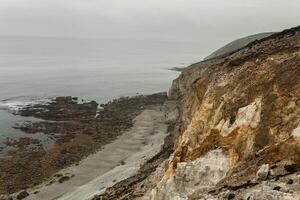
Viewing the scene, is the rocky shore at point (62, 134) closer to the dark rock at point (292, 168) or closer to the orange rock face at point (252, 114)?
the orange rock face at point (252, 114)

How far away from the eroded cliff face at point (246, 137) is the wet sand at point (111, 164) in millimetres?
21378

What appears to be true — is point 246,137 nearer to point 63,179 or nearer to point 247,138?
point 247,138

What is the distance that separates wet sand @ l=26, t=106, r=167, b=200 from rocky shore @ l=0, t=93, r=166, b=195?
199 centimetres

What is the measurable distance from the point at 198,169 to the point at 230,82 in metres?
8.00

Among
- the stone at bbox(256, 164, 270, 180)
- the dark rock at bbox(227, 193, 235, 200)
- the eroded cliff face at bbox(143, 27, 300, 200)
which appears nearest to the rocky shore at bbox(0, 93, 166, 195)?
the eroded cliff face at bbox(143, 27, 300, 200)

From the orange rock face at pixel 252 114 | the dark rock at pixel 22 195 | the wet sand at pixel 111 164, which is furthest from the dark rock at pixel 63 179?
the orange rock face at pixel 252 114

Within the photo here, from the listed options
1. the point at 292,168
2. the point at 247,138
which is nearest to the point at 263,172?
the point at 292,168

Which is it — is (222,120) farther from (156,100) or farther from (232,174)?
(156,100)

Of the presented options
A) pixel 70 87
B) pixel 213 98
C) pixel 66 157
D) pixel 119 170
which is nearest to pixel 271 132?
pixel 213 98

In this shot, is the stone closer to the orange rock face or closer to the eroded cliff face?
the eroded cliff face

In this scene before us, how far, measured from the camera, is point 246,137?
23.9 metres

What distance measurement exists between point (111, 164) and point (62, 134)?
25088mm

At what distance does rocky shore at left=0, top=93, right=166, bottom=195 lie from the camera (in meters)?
63.2

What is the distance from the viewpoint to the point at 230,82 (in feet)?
99.7
